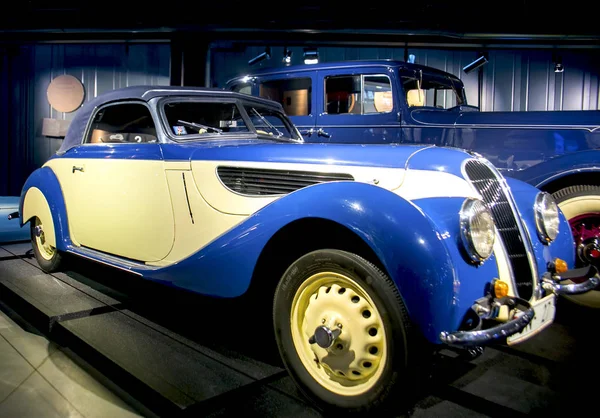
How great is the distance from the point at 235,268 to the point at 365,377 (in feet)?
2.52

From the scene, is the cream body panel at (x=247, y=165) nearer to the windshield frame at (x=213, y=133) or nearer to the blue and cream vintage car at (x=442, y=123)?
the windshield frame at (x=213, y=133)

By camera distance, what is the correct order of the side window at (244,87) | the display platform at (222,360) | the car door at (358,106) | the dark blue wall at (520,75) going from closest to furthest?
the display platform at (222,360) < the car door at (358,106) < the side window at (244,87) < the dark blue wall at (520,75)

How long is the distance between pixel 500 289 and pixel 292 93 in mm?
3981

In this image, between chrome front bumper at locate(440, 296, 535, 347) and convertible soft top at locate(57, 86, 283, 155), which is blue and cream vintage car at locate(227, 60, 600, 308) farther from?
Answer: chrome front bumper at locate(440, 296, 535, 347)

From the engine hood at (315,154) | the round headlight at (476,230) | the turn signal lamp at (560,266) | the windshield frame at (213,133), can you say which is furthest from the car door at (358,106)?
the round headlight at (476,230)

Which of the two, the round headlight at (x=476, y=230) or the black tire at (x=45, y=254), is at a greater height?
the round headlight at (x=476, y=230)

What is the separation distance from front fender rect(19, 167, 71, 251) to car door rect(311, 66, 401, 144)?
244cm

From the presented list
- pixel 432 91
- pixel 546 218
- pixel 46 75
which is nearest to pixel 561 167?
pixel 546 218

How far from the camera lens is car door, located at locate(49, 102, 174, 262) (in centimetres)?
275

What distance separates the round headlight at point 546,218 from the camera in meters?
2.32

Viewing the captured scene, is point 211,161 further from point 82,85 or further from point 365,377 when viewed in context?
point 82,85

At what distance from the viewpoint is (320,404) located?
1866 millimetres

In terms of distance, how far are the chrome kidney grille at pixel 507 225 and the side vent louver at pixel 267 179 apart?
22.4 inches

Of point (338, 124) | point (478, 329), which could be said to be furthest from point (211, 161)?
point (338, 124)
